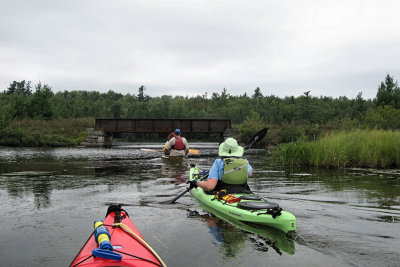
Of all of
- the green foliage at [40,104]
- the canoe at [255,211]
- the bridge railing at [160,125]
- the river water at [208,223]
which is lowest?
the river water at [208,223]

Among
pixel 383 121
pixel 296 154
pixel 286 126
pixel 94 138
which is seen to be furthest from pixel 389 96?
pixel 296 154

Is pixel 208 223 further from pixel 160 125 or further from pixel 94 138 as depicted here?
pixel 94 138

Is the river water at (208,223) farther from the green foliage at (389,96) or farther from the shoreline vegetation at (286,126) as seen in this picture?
the green foliage at (389,96)

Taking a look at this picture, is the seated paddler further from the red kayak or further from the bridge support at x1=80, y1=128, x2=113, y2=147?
the bridge support at x1=80, y1=128, x2=113, y2=147

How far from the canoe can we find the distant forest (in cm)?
2233

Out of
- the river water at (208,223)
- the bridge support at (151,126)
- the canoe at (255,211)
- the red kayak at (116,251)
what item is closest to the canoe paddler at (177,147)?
the river water at (208,223)

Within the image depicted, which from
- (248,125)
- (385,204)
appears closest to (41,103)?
(248,125)

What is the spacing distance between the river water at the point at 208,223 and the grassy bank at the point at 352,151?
10.1ft

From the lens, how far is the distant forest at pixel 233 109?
2097 inches

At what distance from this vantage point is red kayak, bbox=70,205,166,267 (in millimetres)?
4121

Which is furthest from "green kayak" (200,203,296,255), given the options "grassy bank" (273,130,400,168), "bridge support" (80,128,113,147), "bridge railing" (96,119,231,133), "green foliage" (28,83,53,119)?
"green foliage" (28,83,53,119)

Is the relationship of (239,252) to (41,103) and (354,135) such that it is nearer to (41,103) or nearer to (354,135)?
(354,135)

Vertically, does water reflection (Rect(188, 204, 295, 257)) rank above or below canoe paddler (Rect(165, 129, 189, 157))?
below

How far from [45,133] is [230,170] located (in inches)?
1765
